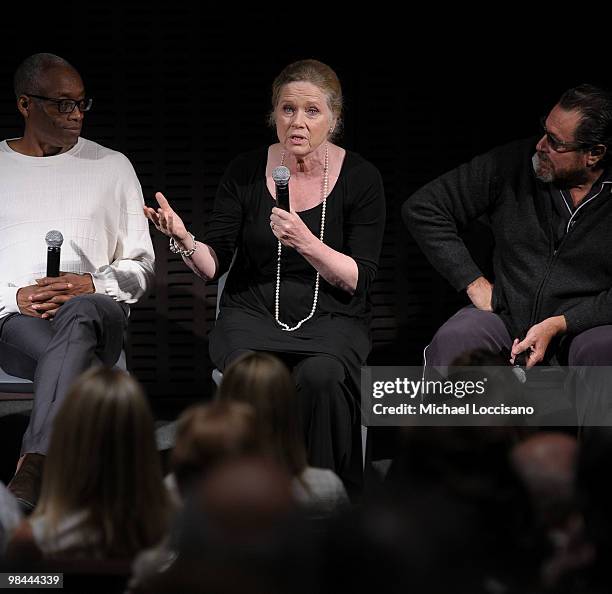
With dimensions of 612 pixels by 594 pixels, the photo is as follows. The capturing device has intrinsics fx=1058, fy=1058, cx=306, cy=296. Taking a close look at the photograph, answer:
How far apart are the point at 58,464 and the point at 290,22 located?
9.85ft

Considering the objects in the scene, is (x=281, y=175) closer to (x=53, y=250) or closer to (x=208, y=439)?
(x=53, y=250)

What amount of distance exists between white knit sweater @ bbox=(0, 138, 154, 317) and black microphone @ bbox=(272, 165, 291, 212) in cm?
75

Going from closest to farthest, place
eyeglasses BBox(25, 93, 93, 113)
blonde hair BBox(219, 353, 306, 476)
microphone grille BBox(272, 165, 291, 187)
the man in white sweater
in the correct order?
blonde hair BBox(219, 353, 306, 476)
microphone grille BBox(272, 165, 291, 187)
the man in white sweater
eyeglasses BBox(25, 93, 93, 113)

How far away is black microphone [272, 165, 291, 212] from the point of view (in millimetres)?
3242

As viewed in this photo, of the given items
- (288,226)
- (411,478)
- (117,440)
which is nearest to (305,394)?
(288,226)

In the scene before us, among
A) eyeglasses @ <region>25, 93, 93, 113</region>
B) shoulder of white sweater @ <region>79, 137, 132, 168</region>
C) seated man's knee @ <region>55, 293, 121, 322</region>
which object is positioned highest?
eyeglasses @ <region>25, 93, 93, 113</region>

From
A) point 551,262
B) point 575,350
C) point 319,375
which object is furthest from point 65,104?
point 575,350

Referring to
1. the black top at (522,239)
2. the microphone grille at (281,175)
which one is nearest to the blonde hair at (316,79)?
the black top at (522,239)

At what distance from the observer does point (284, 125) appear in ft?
12.4

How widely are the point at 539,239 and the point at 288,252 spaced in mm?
889

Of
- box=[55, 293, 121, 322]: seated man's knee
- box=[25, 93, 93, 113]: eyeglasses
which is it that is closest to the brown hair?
box=[55, 293, 121, 322]: seated man's knee

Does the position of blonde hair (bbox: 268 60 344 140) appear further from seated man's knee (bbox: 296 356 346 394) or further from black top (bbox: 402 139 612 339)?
seated man's knee (bbox: 296 356 346 394)

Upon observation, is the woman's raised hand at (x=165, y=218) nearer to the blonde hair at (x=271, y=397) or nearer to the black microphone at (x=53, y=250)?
the black microphone at (x=53, y=250)

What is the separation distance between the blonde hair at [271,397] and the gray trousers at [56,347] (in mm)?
1037
